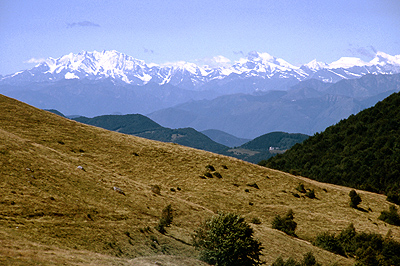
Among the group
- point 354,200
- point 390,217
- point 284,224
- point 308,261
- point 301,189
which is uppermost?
point 301,189

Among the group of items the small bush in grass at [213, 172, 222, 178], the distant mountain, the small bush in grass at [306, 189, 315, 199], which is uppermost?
the distant mountain

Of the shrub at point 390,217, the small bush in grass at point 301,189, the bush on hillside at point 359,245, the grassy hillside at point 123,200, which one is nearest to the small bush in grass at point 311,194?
the small bush in grass at point 301,189

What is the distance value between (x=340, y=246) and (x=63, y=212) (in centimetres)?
3673

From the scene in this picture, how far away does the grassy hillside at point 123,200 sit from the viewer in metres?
31.6

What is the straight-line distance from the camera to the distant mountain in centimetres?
12281

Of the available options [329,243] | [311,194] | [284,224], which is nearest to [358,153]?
[311,194]

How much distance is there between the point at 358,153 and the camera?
13900 centimetres

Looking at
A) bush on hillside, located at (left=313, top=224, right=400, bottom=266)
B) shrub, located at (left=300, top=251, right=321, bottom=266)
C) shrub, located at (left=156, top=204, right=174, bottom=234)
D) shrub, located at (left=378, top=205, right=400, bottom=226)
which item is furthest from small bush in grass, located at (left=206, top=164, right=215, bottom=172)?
shrub, located at (left=300, top=251, right=321, bottom=266)

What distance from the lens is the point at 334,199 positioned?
74.6 m

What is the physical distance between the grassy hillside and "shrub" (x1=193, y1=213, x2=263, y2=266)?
159 cm

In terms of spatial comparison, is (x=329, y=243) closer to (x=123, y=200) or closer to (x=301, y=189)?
(x=301, y=189)

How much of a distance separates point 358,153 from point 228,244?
392 feet

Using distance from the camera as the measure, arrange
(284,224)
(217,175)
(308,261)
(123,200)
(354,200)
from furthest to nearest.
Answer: (217,175) < (354,200) < (284,224) < (123,200) < (308,261)

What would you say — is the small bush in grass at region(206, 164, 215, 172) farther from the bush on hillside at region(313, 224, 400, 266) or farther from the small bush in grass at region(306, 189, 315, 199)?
the bush on hillside at region(313, 224, 400, 266)
